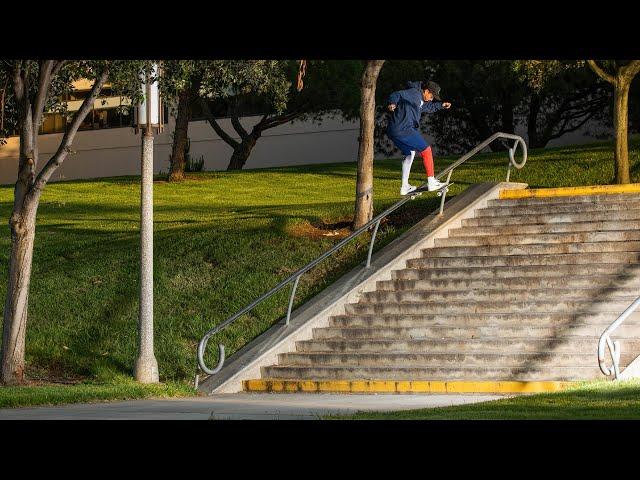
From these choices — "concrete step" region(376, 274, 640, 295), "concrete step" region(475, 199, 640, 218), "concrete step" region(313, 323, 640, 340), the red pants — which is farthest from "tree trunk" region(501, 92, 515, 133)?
"concrete step" region(313, 323, 640, 340)

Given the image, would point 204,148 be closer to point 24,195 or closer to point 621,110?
point 621,110

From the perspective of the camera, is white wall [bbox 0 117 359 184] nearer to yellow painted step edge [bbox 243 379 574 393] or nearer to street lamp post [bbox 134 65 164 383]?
street lamp post [bbox 134 65 164 383]

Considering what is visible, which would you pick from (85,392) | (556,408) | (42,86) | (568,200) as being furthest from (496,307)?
(42,86)

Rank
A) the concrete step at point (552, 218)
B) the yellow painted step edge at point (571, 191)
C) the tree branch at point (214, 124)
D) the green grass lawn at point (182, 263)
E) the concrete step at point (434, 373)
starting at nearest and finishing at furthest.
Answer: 1. the concrete step at point (434, 373)
2. the green grass lawn at point (182, 263)
3. the concrete step at point (552, 218)
4. the yellow painted step edge at point (571, 191)
5. the tree branch at point (214, 124)

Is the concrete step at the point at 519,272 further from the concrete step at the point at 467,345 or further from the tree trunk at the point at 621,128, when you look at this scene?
the tree trunk at the point at 621,128

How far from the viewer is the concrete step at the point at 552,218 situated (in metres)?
20.4

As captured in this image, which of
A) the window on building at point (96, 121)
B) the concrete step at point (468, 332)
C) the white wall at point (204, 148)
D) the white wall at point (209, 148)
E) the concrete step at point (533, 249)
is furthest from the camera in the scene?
the window on building at point (96, 121)

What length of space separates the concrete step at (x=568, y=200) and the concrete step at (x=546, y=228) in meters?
0.90

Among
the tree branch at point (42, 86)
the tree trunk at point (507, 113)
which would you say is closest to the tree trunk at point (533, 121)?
the tree trunk at point (507, 113)

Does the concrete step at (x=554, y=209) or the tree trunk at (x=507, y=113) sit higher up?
the tree trunk at (x=507, y=113)

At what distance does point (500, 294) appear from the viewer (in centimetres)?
1872

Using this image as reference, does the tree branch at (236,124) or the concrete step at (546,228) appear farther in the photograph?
the tree branch at (236,124)
